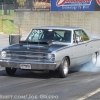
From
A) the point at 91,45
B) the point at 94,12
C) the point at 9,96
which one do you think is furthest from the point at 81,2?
the point at 9,96

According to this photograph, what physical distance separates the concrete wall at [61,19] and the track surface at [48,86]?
24.9 metres

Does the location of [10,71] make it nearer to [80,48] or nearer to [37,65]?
[37,65]

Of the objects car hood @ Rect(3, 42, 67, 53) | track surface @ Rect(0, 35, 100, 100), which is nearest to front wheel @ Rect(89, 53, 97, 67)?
track surface @ Rect(0, 35, 100, 100)

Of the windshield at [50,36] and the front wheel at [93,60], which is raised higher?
the windshield at [50,36]

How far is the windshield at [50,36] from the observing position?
40.0 feet

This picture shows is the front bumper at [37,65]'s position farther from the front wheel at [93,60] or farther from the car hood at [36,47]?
the front wheel at [93,60]

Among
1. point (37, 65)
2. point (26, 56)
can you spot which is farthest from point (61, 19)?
point (37, 65)

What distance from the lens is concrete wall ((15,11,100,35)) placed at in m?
37.0

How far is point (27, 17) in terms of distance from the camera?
132 ft

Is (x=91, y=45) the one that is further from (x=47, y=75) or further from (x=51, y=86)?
(x=51, y=86)

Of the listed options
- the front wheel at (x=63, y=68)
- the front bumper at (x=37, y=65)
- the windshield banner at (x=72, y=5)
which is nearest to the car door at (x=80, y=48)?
the front wheel at (x=63, y=68)

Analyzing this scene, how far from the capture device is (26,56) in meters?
11.1

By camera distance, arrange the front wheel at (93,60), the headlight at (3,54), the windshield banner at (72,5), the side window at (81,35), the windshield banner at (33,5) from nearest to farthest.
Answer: the headlight at (3,54), the side window at (81,35), the front wheel at (93,60), the windshield banner at (72,5), the windshield banner at (33,5)

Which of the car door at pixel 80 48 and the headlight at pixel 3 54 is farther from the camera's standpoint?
the car door at pixel 80 48
